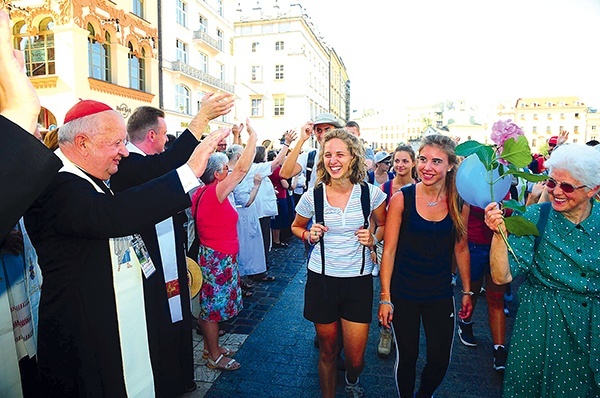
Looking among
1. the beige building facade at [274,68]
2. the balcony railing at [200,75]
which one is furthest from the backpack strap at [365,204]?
the beige building facade at [274,68]

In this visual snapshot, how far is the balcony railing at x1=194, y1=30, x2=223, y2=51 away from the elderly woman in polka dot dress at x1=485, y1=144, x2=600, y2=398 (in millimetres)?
27621

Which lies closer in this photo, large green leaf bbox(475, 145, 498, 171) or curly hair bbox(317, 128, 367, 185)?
large green leaf bbox(475, 145, 498, 171)

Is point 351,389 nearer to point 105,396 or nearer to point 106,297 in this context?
point 105,396

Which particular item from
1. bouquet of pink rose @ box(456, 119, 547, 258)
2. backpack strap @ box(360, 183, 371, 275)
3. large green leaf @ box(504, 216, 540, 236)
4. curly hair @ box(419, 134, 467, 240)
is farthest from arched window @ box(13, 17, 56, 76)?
large green leaf @ box(504, 216, 540, 236)

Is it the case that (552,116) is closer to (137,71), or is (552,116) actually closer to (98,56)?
(137,71)

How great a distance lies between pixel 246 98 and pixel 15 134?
43.1m

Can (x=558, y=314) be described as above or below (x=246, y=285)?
above

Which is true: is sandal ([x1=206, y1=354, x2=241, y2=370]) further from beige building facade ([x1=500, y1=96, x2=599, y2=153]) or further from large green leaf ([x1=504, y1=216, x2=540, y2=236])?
beige building facade ([x1=500, y1=96, x2=599, y2=153])

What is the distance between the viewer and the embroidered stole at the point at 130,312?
1.95 m

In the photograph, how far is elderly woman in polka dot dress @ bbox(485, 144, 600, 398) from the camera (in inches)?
85.5

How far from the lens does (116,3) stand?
61.4ft

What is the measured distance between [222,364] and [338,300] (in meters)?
1.56

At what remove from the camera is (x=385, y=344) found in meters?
3.99

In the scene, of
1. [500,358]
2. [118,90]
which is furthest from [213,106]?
[118,90]
